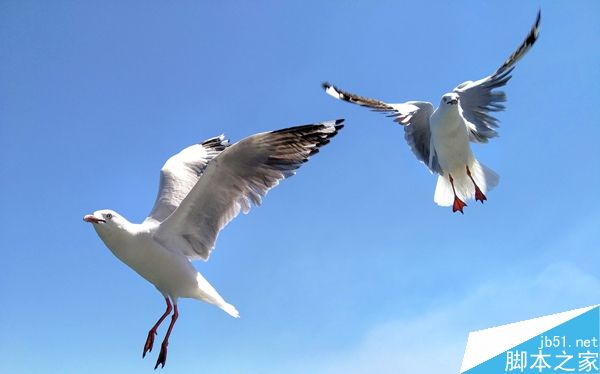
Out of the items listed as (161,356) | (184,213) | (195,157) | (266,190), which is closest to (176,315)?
(161,356)

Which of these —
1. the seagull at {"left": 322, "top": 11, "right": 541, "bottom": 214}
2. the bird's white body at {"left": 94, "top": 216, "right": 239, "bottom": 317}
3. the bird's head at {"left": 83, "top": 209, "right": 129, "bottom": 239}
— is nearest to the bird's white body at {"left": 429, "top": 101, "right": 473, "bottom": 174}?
the seagull at {"left": 322, "top": 11, "right": 541, "bottom": 214}

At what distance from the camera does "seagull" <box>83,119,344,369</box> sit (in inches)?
172

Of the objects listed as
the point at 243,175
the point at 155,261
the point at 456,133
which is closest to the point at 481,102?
the point at 456,133

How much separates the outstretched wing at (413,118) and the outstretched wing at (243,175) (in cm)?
181

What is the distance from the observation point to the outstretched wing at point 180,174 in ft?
17.1

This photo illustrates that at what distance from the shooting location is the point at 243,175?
455cm

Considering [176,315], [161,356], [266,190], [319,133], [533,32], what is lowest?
[161,356]

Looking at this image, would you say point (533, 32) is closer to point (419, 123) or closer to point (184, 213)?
point (419, 123)

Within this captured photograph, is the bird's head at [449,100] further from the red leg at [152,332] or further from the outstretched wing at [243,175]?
the red leg at [152,332]

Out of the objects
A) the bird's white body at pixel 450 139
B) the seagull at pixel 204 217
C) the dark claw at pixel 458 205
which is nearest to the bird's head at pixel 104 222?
the seagull at pixel 204 217

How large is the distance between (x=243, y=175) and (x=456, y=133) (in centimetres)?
213

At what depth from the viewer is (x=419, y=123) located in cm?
637

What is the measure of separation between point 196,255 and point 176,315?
42 cm

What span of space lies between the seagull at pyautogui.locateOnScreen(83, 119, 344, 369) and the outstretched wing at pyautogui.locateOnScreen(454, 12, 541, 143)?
2014 mm
